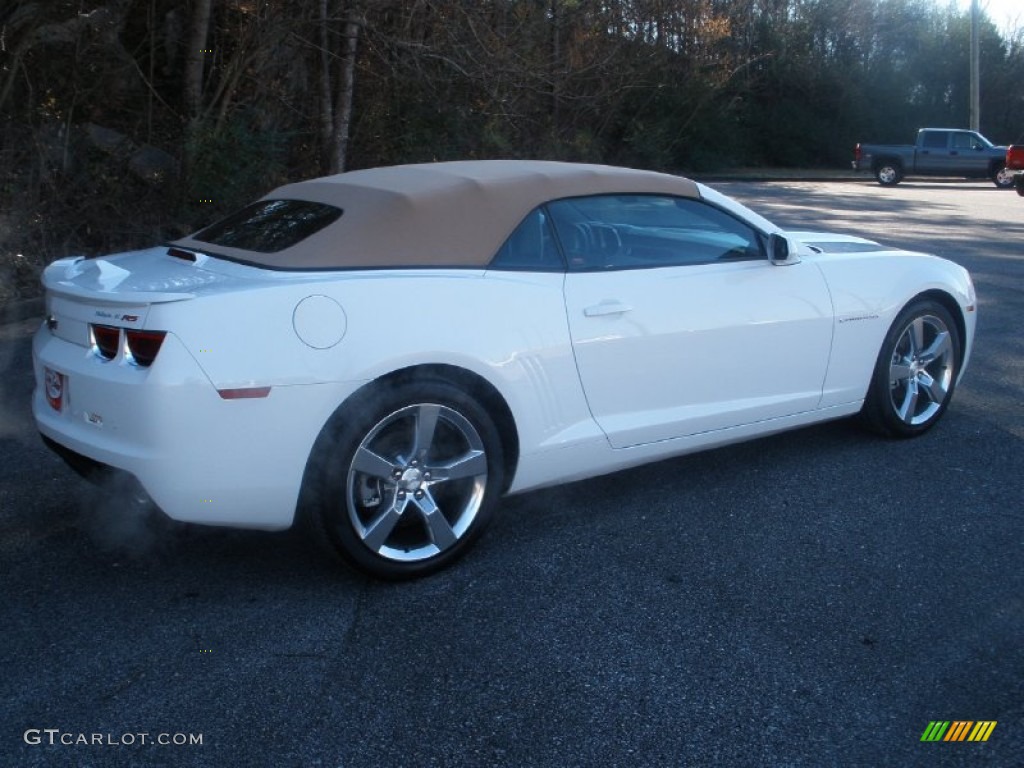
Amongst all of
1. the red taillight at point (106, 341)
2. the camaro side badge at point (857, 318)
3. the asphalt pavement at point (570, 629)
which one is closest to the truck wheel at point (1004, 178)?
the camaro side badge at point (857, 318)

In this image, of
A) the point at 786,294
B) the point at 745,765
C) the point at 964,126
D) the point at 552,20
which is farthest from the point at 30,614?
the point at 964,126

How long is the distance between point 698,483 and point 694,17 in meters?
29.1

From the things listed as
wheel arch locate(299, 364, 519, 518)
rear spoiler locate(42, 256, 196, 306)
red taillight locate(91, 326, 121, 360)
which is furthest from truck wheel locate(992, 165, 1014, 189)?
red taillight locate(91, 326, 121, 360)

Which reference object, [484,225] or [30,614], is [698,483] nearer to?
[484,225]

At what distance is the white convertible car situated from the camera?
374 centimetres

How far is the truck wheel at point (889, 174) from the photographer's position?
3441 centimetres

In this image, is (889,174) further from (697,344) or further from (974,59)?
(697,344)

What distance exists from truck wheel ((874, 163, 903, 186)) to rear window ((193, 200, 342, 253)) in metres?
32.3

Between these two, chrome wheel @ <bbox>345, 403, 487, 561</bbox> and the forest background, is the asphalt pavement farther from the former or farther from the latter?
the forest background

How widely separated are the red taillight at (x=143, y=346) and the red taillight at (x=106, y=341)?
0.07 meters

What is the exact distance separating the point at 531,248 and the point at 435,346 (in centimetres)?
71

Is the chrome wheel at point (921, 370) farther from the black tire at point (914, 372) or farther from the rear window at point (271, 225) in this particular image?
the rear window at point (271, 225)

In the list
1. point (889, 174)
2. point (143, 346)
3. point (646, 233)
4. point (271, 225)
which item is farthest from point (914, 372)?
point (889, 174)

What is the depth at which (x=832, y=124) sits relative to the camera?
44688mm
